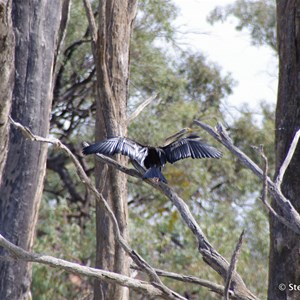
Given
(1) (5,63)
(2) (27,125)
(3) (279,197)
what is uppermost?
(2) (27,125)

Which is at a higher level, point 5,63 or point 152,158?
point 152,158

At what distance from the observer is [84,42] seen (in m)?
11.3

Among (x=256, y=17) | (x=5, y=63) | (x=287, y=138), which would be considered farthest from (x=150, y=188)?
(x=5, y=63)

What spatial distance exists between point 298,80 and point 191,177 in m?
8.72

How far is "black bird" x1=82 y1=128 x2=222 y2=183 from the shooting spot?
3918 millimetres

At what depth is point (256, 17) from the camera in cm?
1473

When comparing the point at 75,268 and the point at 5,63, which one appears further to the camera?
the point at 75,268

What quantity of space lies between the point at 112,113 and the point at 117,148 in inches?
41.6

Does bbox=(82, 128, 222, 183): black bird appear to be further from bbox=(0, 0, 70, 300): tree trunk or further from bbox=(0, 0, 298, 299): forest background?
bbox=(0, 0, 298, 299): forest background

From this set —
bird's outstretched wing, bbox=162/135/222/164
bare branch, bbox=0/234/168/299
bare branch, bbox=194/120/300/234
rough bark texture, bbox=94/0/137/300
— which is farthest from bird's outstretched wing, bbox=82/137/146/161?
bare branch, bbox=0/234/168/299

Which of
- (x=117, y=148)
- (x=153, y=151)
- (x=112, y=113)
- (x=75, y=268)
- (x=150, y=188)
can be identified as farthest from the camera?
(x=150, y=188)

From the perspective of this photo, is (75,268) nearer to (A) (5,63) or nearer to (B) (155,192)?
(A) (5,63)

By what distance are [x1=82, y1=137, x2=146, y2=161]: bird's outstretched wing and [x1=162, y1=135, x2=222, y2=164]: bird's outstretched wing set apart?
0.57ft

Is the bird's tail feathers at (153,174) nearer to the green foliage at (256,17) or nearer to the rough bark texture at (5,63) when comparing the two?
the rough bark texture at (5,63)
